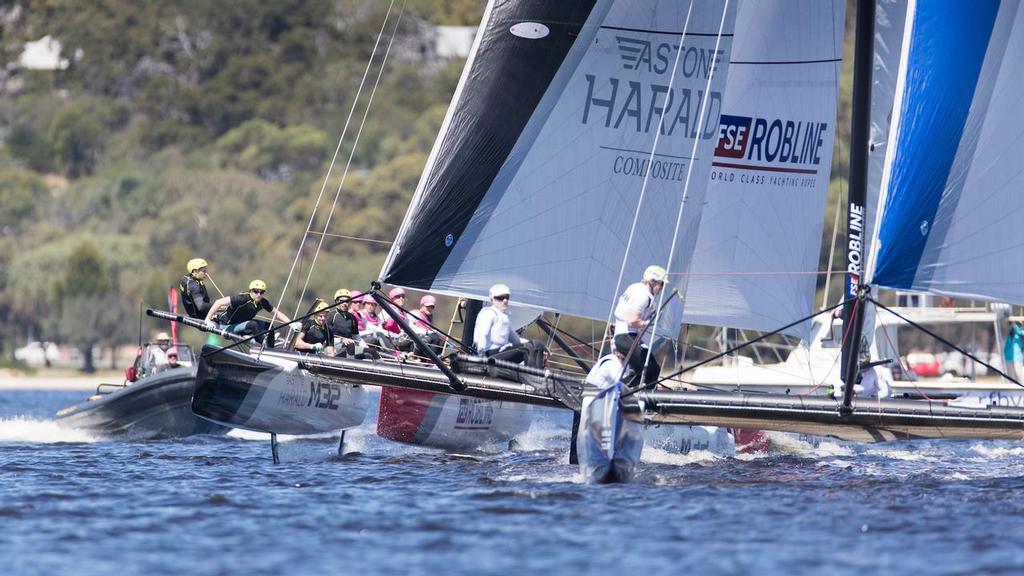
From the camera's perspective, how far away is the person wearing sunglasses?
17.8 metres

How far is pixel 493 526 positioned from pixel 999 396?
12.5 metres

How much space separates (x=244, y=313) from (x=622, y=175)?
14.3 feet

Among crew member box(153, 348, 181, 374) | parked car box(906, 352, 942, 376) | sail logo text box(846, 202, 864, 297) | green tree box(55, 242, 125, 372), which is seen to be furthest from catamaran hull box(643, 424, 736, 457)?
green tree box(55, 242, 125, 372)

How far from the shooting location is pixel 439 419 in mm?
18719

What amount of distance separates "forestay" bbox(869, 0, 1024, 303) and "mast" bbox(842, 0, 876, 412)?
0.78 metres

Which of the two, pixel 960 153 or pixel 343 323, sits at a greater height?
pixel 960 153

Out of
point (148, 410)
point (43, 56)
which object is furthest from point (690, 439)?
point (43, 56)

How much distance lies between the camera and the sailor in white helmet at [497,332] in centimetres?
1650

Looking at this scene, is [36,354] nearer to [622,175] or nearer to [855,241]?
[622,175]

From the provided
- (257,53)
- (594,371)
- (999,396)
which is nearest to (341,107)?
(257,53)

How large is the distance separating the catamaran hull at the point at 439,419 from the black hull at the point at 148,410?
10.6ft

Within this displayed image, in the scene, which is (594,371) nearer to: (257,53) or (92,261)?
(92,261)

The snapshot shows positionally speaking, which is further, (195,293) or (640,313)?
(195,293)

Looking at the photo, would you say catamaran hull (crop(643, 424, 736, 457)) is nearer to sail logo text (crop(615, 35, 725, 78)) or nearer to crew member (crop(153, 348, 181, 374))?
sail logo text (crop(615, 35, 725, 78))
